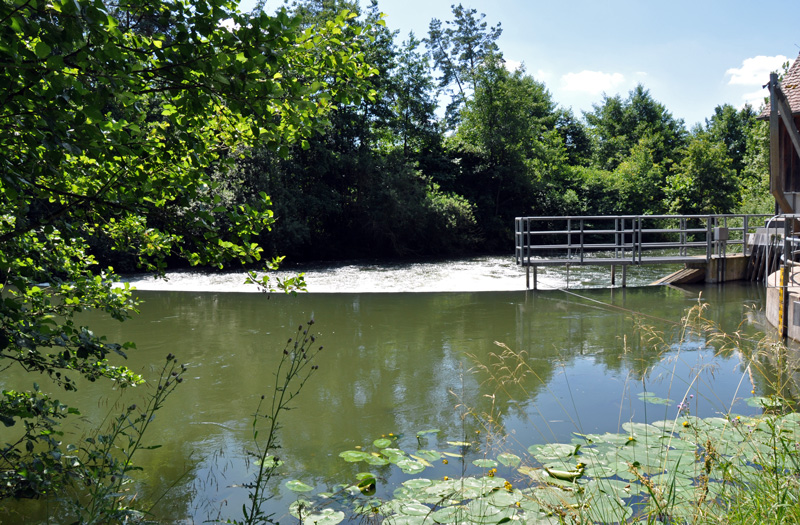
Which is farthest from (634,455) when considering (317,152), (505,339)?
(317,152)

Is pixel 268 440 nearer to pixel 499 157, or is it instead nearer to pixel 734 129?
pixel 499 157

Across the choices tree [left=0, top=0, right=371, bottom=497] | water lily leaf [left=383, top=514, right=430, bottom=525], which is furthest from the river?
tree [left=0, top=0, right=371, bottom=497]

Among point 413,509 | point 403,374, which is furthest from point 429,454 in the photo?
point 403,374

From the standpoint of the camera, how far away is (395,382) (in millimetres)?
6797

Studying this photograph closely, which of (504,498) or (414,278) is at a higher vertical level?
(414,278)

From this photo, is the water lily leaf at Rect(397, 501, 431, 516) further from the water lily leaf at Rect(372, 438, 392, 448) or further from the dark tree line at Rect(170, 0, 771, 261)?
the dark tree line at Rect(170, 0, 771, 261)

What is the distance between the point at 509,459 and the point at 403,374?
2933 millimetres

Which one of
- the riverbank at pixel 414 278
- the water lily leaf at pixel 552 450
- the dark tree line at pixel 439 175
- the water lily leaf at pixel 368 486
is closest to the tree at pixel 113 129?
the water lily leaf at pixel 368 486

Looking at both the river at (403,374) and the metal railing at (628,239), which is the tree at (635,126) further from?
the river at (403,374)

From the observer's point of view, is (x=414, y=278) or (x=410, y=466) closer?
(x=410, y=466)

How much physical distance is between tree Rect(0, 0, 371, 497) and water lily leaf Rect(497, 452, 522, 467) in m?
2.19

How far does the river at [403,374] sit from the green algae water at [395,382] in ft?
0.08

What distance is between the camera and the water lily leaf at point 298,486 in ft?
13.1

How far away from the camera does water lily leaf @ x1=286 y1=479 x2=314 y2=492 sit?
3.99m
